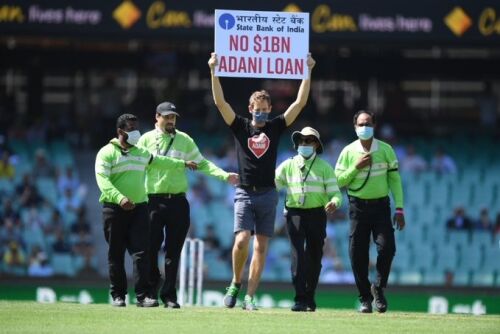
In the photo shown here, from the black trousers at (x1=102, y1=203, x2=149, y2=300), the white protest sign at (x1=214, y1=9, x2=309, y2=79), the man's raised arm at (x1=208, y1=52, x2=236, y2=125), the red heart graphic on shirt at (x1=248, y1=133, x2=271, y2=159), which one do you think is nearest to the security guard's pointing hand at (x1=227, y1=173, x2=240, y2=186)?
the red heart graphic on shirt at (x1=248, y1=133, x2=271, y2=159)

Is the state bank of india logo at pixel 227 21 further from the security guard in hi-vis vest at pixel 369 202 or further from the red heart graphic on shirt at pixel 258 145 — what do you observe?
the security guard in hi-vis vest at pixel 369 202

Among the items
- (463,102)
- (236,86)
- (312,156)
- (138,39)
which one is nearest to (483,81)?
(463,102)

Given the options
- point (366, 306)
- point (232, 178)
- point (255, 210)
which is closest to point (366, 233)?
point (366, 306)

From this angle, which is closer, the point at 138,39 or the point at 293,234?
the point at 293,234

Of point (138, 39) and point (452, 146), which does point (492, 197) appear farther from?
point (138, 39)

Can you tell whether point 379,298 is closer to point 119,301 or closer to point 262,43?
point 119,301

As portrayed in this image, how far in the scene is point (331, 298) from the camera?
949 inches

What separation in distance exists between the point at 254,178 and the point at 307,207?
866 mm

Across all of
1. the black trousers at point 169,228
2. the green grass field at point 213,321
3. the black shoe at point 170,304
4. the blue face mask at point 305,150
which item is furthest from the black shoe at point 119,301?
the blue face mask at point 305,150

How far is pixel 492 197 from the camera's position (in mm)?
27422

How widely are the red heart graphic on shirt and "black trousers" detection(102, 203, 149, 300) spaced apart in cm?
133

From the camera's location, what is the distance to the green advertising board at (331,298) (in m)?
24.0

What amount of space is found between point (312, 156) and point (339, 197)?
61cm

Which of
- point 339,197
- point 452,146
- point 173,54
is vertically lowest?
point 339,197
